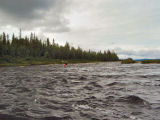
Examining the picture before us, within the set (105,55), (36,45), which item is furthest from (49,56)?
(105,55)

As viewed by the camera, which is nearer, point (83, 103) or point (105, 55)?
point (83, 103)

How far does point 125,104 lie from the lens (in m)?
6.27

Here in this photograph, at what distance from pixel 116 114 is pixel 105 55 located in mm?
187087

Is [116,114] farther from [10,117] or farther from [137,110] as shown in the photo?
[10,117]

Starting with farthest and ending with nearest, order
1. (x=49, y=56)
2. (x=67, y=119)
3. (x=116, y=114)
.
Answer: (x=49, y=56), (x=116, y=114), (x=67, y=119)

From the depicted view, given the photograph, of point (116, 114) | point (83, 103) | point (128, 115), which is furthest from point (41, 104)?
Result: point (128, 115)

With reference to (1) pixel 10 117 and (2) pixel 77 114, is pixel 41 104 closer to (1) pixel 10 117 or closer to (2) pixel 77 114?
(1) pixel 10 117

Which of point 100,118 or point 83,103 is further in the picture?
point 83,103

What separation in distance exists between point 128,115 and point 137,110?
0.85 meters

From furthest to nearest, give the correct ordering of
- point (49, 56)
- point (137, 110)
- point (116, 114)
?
point (49, 56) → point (137, 110) → point (116, 114)

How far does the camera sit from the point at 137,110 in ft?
18.0

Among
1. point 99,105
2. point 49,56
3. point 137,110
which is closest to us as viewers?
point 137,110

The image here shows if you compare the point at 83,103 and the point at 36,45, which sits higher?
the point at 36,45

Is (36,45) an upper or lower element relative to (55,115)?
upper
